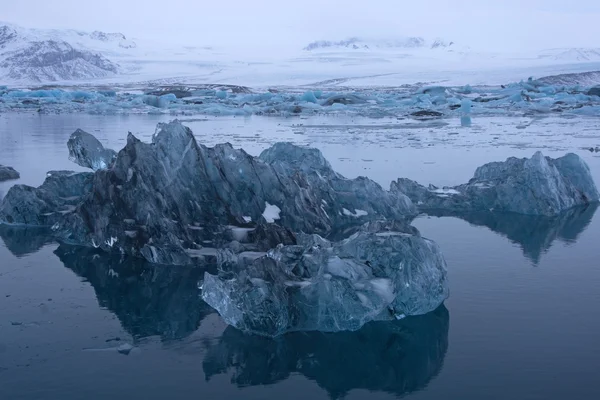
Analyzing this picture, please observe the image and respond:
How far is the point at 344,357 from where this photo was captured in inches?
186

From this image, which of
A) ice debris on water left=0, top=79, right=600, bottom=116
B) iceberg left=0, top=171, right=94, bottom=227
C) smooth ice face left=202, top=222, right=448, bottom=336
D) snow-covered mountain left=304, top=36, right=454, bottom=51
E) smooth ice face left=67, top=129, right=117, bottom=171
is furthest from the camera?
snow-covered mountain left=304, top=36, right=454, bottom=51

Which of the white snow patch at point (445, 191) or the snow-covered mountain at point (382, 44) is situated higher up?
the snow-covered mountain at point (382, 44)

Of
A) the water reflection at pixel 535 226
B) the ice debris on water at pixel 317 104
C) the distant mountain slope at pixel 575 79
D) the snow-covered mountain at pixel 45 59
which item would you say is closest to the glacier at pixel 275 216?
the water reflection at pixel 535 226

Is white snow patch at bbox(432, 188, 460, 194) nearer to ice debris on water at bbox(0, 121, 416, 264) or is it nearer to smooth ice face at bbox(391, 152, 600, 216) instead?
smooth ice face at bbox(391, 152, 600, 216)

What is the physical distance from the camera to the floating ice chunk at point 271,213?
7.66 metres

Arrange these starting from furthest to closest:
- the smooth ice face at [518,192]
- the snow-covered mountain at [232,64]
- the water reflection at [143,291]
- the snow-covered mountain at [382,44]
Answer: the snow-covered mountain at [382,44], the snow-covered mountain at [232,64], the smooth ice face at [518,192], the water reflection at [143,291]

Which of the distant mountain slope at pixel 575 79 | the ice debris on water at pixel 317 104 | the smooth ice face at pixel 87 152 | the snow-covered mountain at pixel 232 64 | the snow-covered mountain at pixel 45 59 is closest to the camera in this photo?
the smooth ice face at pixel 87 152

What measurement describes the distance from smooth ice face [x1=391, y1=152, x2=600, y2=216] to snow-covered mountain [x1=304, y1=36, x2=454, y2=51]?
98880 mm

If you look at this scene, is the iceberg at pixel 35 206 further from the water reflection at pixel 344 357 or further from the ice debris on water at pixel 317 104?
the ice debris on water at pixel 317 104

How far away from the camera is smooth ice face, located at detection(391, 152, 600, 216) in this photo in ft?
29.4

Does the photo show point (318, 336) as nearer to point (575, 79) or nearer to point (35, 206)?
point (35, 206)

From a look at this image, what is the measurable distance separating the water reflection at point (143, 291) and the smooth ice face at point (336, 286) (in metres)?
0.38

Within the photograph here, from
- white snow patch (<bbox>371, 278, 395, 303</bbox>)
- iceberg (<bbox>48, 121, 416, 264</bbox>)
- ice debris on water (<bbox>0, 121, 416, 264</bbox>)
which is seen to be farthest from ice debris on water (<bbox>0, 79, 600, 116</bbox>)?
white snow patch (<bbox>371, 278, 395, 303</bbox>)

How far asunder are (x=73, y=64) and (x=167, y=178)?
67635 mm
